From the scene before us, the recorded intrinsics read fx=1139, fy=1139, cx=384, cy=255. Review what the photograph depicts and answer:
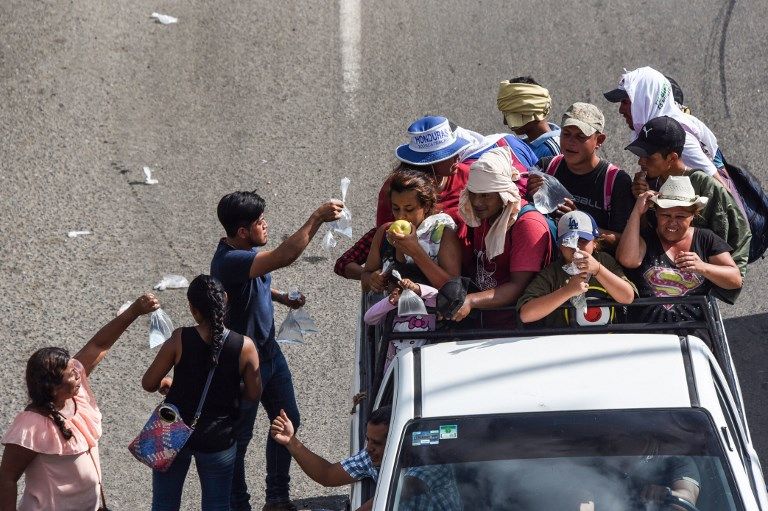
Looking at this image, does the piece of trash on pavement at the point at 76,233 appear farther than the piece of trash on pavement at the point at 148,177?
No

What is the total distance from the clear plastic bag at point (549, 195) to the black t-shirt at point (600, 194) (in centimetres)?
20

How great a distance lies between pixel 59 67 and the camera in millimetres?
11453

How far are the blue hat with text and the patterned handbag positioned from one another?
1.60 meters

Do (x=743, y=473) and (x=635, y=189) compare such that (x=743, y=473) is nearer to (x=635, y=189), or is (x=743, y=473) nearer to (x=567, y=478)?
(x=567, y=478)

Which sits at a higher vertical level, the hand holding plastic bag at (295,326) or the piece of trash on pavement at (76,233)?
the piece of trash on pavement at (76,233)

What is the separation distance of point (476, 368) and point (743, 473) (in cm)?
123

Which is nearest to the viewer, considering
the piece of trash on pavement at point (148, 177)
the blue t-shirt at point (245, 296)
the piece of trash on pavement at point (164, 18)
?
the blue t-shirt at point (245, 296)

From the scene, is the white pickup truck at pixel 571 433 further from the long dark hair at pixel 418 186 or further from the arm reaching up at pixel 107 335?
the arm reaching up at pixel 107 335

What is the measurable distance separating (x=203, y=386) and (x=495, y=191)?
1.82 metres

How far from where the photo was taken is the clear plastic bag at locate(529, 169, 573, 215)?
6.12m

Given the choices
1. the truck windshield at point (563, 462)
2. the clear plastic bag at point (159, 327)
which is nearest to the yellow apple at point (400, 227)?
the truck windshield at point (563, 462)

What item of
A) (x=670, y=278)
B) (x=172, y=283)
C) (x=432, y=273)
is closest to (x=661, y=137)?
(x=670, y=278)

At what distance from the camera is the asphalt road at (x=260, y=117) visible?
866cm

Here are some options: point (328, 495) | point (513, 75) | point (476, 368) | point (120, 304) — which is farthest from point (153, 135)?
point (476, 368)
